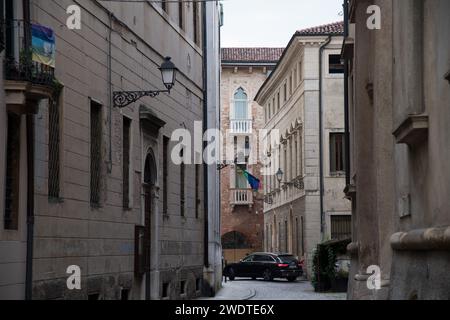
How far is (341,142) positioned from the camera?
44.9 meters

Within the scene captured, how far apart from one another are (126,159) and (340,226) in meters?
24.2

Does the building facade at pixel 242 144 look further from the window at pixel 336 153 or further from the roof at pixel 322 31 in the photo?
the window at pixel 336 153

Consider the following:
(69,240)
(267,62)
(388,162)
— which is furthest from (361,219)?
(267,62)

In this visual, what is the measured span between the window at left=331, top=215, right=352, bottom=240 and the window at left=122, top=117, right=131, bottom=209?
77.2 feet

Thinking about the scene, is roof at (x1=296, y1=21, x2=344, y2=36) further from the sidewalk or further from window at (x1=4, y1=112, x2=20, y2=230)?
window at (x1=4, y1=112, x2=20, y2=230)

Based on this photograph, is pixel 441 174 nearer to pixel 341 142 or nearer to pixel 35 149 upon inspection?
pixel 35 149

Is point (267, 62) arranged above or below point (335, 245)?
above

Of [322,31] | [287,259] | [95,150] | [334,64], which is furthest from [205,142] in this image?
[334,64]

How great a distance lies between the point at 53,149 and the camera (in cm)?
1609

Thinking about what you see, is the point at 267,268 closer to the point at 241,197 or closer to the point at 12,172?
the point at 241,197

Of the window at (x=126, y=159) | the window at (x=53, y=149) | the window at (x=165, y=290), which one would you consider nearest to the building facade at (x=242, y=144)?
the window at (x=165, y=290)

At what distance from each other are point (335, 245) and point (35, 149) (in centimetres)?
2077

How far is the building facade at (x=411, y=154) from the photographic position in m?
10.5

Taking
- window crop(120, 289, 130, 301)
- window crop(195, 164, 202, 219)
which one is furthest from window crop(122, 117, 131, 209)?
window crop(195, 164, 202, 219)
